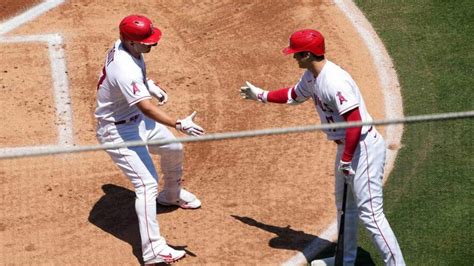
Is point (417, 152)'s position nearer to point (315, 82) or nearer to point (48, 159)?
point (315, 82)

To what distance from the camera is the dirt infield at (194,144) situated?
939 centimetres

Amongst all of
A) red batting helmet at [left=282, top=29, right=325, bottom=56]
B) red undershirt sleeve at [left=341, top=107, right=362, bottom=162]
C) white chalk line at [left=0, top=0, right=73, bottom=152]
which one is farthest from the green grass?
white chalk line at [left=0, top=0, right=73, bottom=152]

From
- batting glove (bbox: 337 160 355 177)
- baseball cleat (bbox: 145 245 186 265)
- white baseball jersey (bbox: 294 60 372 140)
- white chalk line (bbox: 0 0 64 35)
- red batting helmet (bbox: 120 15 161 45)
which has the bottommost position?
baseball cleat (bbox: 145 245 186 265)

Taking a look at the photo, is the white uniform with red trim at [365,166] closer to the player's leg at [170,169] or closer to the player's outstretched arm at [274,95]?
the player's outstretched arm at [274,95]

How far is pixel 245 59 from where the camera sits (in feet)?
39.0

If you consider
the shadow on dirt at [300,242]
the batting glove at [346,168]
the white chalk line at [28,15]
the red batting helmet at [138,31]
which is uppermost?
the red batting helmet at [138,31]

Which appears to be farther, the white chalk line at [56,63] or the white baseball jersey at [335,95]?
the white chalk line at [56,63]

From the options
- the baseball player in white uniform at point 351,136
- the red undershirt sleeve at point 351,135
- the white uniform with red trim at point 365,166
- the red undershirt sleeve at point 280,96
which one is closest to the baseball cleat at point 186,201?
the red undershirt sleeve at point 280,96

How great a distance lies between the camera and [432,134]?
10.6 m

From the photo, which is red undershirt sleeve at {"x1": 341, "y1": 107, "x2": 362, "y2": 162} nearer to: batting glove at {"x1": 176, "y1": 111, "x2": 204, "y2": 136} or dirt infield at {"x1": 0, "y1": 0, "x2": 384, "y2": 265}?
batting glove at {"x1": 176, "y1": 111, "x2": 204, "y2": 136}

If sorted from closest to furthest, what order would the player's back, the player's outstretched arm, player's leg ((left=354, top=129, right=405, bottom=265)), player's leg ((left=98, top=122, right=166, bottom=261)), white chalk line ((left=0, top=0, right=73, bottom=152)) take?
player's leg ((left=354, top=129, right=405, bottom=265)) → the player's back → player's leg ((left=98, top=122, right=166, bottom=261)) → the player's outstretched arm → white chalk line ((left=0, top=0, right=73, bottom=152))

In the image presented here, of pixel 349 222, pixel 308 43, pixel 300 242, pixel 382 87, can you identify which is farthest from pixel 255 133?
pixel 382 87

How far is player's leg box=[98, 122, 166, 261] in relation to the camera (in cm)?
893

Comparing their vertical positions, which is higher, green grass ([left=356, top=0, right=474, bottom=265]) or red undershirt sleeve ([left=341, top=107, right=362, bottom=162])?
red undershirt sleeve ([left=341, top=107, right=362, bottom=162])
